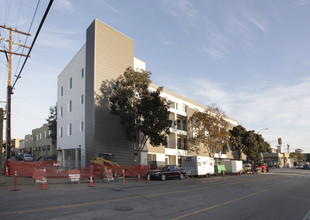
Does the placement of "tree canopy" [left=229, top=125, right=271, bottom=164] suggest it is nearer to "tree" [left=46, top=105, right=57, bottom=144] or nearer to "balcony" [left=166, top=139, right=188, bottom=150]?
"balcony" [left=166, top=139, right=188, bottom=150]

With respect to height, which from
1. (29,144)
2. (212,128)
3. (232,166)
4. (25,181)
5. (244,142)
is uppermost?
(212,128)

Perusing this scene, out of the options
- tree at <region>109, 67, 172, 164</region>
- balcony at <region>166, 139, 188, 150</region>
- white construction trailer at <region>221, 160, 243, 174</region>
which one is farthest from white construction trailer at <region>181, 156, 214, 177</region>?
white construction trailer at <region>221, 160, 243, 174</region>

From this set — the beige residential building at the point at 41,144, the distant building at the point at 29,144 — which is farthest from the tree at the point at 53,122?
the distant building at the point at 29,144

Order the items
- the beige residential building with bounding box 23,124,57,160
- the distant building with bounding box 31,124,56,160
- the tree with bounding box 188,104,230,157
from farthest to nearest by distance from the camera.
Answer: the distant building with bounding box 31,124,56,160 → the beige residential building with bounding box 23,124,57,160 → the tree with bounding box 188,104,230,157

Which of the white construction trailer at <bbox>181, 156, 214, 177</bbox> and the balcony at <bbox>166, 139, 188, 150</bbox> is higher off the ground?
the balcony at <bbox>166, 139, 188, 150</bbox>

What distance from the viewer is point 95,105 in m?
29.6

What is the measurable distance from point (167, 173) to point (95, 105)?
1153 centimetres

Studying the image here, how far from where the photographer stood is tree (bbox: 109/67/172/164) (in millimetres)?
27391

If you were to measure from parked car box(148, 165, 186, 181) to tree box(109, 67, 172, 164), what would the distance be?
2.99 meters

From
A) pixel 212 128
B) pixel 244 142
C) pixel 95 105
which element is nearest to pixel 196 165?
pixel 212 128

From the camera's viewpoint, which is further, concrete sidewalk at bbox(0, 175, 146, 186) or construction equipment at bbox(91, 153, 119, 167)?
construction equipment at bbox(91, 153, 119, 167)

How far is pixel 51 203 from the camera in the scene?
9.92 metres

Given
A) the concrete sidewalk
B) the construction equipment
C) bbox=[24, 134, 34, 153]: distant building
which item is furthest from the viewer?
bbox=[24, 134, 34, 153]: distant building

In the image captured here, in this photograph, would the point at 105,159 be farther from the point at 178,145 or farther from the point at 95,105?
the point at 178,145
